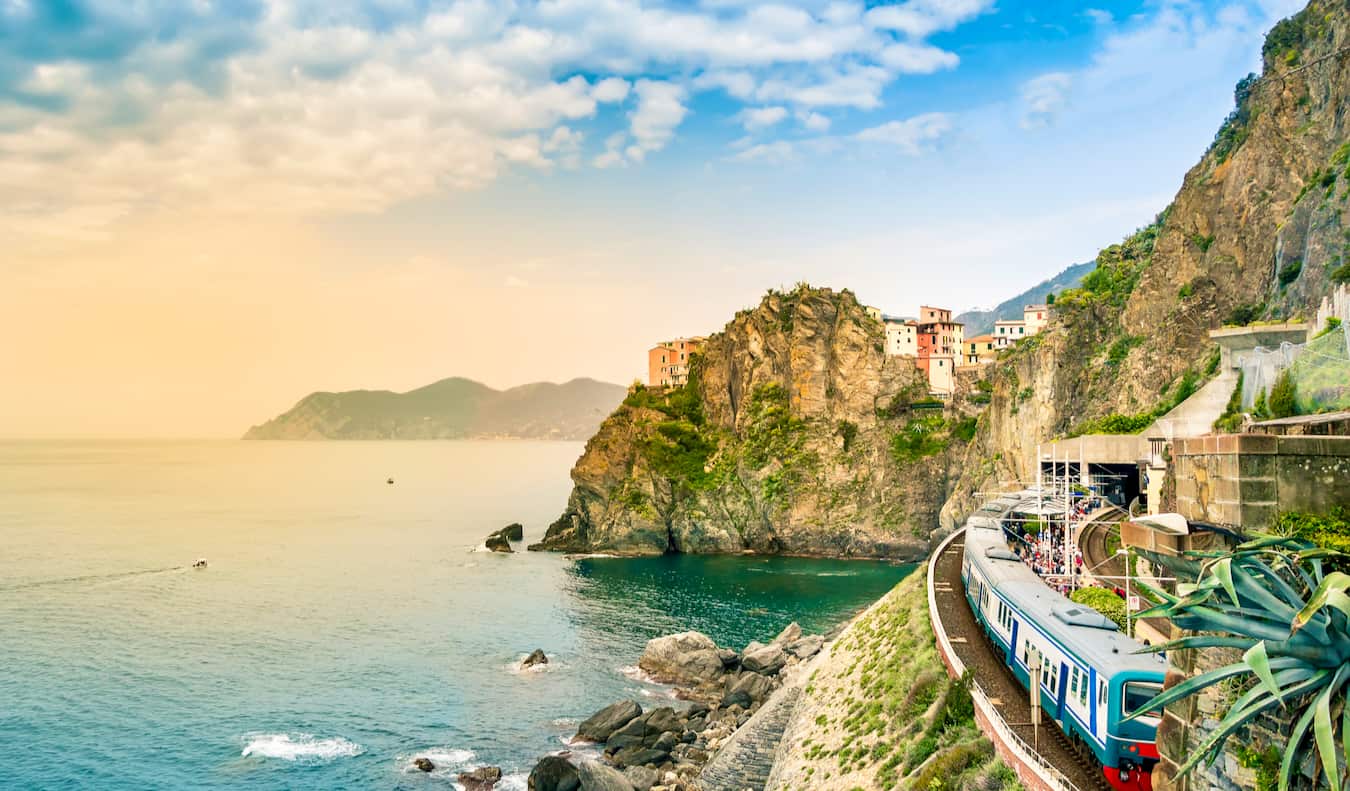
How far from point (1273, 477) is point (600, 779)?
2806 cm

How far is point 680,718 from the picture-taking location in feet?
134

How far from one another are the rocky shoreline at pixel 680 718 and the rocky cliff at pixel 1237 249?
25.3 meters

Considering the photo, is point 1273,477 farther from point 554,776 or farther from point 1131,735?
point 554,776

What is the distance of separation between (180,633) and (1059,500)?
58.9 metres

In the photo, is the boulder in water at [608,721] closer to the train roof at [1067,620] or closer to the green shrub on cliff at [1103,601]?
the train roof at [1067,620]

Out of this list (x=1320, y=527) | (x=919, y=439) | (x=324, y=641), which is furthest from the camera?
(x=919, y=439)

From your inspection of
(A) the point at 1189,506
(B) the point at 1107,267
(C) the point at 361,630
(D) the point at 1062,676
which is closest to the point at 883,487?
(B) the point at 1107,267

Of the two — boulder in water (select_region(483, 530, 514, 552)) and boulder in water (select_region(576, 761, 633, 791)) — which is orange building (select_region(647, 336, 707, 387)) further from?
boulder in water (select_region(576, 761, 633, 791))

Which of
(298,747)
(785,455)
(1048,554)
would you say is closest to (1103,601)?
(1048,554)

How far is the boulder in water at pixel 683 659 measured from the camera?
47938mm

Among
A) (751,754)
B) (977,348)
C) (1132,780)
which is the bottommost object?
(751,754)

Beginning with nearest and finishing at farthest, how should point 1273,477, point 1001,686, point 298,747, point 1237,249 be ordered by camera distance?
point 1273,477 < point 1001,686 < point 298,747 < point 1237,249

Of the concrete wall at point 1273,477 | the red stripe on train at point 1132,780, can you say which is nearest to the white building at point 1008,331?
the red stripe on train at point 1132,780

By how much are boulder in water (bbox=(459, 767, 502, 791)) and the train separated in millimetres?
21785
